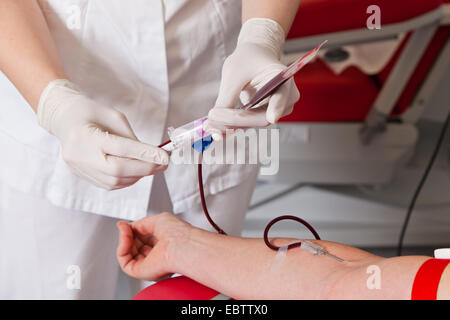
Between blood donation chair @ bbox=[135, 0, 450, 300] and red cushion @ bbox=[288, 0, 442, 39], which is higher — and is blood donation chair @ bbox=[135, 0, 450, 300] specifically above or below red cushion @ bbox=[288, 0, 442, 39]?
below

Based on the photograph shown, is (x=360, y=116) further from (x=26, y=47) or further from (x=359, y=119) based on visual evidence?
(x=26, y=47)

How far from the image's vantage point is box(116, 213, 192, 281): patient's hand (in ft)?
2.85

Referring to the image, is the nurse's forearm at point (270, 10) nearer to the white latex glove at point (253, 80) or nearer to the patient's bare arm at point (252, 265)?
the white latex glove at point (253, 80)

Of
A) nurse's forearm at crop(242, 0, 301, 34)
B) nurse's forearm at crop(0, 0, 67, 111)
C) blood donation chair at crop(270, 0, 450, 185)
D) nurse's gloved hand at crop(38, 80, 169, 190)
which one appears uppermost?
blood donation chair at crop(270, 0, 450, 185)

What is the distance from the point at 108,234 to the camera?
104 cm

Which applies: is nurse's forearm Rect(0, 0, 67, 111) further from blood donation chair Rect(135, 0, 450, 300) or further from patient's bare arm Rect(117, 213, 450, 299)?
blood donation chair Rect(135, 0, 450, 300)

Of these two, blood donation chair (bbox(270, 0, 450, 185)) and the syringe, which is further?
blood donation chair (bbox(270, 0, 450, 185))

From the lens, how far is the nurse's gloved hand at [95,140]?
2.61 ft

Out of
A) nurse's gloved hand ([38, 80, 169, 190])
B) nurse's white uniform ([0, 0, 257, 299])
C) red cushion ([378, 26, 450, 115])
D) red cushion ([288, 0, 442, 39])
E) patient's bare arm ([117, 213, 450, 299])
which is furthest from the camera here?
red cushion ([378, 26, 450, 115])

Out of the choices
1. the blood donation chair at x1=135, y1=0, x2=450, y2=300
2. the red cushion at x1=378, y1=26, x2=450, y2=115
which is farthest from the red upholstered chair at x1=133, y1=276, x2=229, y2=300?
the red cushion at x1=378, y1=26, x2=450, y2=115

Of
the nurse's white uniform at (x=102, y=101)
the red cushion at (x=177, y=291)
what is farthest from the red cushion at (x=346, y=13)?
the red cushion at (x=177, y=291)

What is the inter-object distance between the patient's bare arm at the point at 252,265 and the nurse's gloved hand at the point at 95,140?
0.13 meters

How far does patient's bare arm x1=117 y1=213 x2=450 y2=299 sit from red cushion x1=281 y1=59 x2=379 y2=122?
3.82ft
